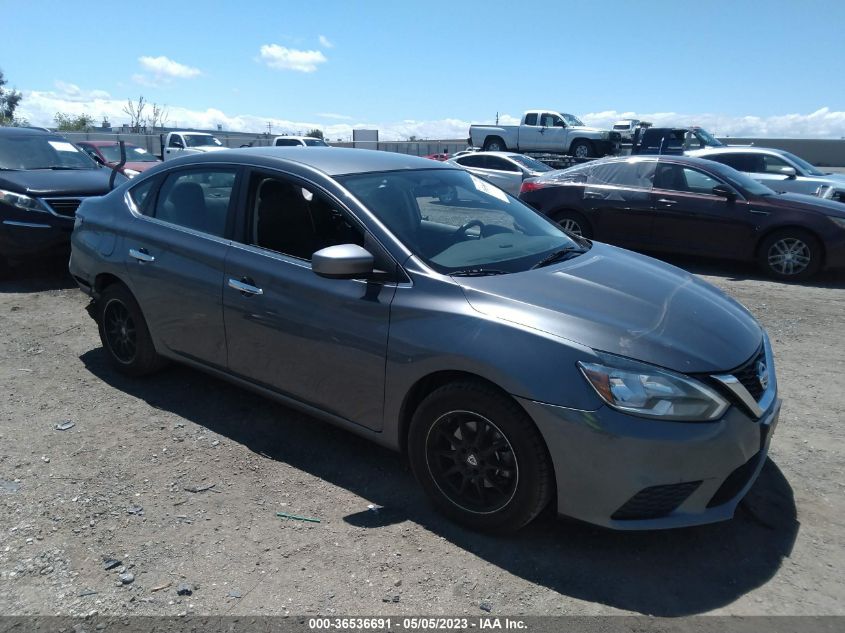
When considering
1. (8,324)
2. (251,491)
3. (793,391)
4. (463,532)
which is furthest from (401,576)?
(8,324)

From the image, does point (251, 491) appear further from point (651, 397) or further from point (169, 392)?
point (651, 397)

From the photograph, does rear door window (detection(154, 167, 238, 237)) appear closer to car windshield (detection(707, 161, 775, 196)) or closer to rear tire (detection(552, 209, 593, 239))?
rear tire (detection(552, 209, 593, 239))

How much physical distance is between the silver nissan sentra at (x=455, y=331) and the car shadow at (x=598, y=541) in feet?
0.59

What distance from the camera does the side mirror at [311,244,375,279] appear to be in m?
3.20

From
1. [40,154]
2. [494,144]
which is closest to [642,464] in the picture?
[40,154]

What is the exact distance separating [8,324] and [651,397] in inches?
240

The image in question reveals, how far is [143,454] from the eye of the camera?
389cm

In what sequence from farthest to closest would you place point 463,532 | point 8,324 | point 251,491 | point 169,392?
point 8,324, point 169,392, point 251,491, point 463,532

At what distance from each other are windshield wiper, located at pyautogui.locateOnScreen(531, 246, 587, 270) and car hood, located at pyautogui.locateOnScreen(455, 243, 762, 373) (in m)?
0.07

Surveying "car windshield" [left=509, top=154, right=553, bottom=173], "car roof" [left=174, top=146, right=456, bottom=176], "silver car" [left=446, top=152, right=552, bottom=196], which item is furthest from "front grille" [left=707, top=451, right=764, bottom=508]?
"car windshield" [left=509, top=154, right=553, bottom=173]

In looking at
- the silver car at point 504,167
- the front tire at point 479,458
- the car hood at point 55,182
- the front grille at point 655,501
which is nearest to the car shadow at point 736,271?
the silver car at point 504,167

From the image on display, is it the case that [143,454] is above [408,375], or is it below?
below

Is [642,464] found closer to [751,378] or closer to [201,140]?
[751,378]

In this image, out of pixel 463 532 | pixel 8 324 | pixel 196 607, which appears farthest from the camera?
pixel 8 324
